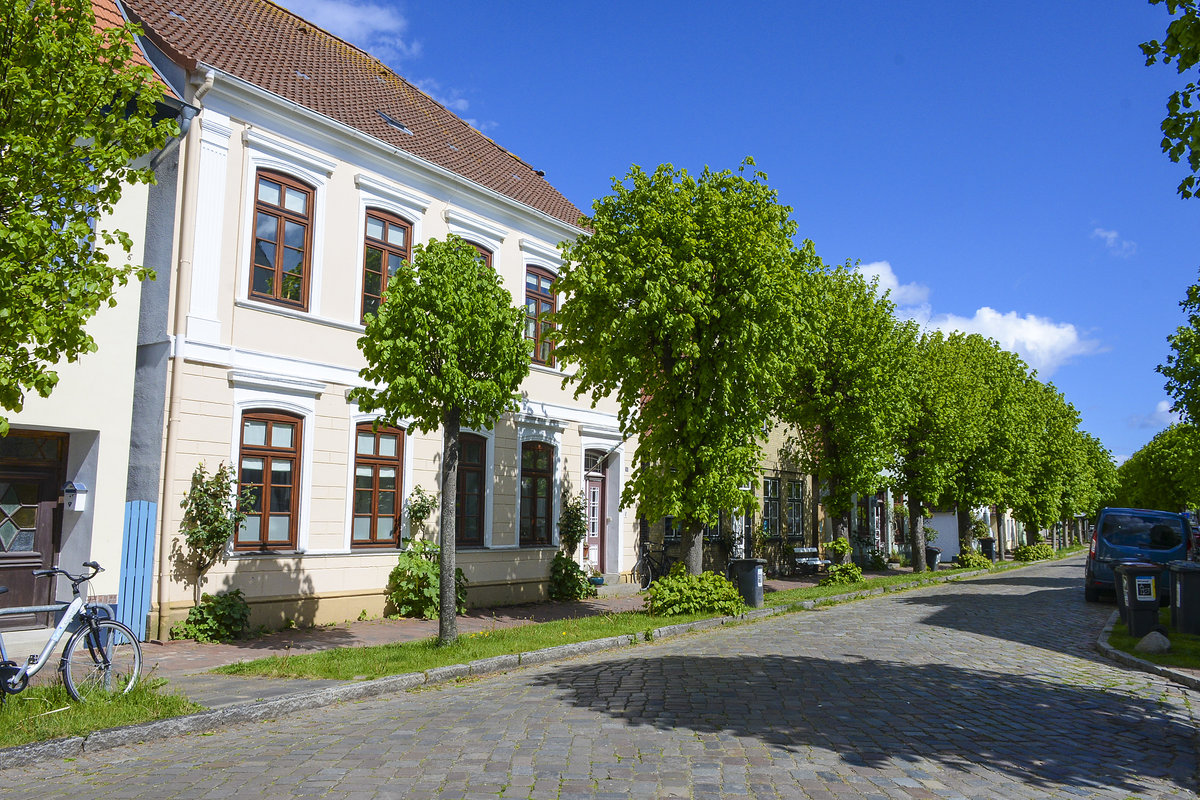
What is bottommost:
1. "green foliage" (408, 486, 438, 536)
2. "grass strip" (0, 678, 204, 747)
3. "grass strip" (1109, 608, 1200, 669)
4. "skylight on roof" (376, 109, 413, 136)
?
"grass strip" (1109, 608, 1200, 669)

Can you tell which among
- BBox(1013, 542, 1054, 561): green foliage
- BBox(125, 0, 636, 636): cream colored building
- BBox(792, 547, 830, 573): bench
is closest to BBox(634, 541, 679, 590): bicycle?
BBox(125, 0, 636, 636): cream colored building

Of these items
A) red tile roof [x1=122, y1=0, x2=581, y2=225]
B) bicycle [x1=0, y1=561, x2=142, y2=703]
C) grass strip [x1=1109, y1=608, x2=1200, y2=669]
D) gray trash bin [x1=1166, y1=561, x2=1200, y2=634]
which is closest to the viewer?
bicycle [x1=0, y1=561, x2=142, y2=703]

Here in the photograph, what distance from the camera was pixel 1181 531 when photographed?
64.5 feet

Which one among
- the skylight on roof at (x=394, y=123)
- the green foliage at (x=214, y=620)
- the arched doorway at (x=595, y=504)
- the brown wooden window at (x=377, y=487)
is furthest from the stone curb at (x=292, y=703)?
the skylight on roof at (x=394, y=123)

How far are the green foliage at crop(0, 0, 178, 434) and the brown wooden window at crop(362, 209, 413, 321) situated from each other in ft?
26.2

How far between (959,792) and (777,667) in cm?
453

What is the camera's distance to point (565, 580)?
18422mm

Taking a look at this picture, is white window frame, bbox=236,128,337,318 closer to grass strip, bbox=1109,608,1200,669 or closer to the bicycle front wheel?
the bicycle front wheel

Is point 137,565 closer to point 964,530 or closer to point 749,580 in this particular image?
point 749,580

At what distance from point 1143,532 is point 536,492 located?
44.4ft

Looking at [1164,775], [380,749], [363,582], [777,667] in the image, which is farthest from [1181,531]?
[380,749]

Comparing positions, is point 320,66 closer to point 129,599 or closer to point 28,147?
point 129,599

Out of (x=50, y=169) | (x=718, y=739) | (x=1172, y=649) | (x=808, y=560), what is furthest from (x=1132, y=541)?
(x=50, y=169)

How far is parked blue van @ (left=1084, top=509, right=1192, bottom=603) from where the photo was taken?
19.5m
